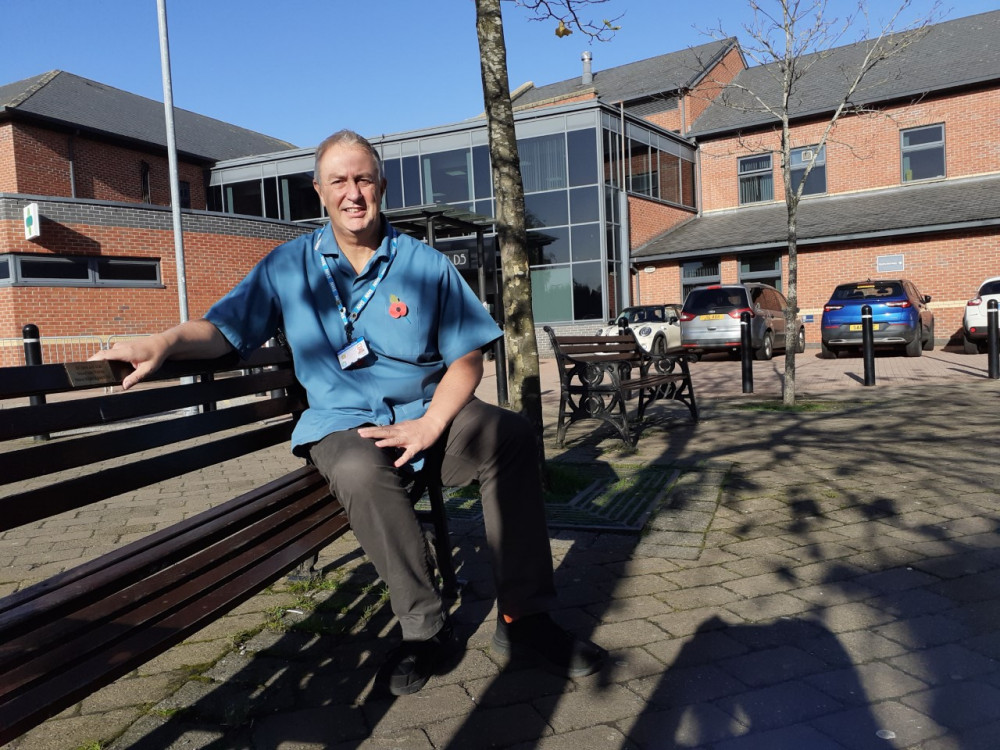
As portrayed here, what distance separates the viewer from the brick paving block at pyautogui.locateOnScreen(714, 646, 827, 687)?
7.91 ft

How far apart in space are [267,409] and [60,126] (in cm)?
2780

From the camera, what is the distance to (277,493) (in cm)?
279

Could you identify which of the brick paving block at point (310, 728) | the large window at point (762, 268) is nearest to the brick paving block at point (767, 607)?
the brick paving block at point (310, 728)

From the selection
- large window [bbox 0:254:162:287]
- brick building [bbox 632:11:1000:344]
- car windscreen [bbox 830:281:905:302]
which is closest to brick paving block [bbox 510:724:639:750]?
car windscreen [bbox 830:281:905:302]

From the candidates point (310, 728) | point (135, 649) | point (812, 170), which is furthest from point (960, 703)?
point (812, 170)

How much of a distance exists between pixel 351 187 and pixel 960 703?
240 cm

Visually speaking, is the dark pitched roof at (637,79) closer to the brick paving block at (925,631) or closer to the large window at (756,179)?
the large window at (756,179)

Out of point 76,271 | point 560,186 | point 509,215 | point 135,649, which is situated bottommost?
point 135,649

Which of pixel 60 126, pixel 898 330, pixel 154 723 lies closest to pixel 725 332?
pixel 898 330

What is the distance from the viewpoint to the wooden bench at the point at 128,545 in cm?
164

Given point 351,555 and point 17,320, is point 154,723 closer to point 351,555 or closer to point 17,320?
point 351,555

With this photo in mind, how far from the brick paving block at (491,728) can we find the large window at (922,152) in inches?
1038

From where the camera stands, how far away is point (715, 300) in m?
17.8

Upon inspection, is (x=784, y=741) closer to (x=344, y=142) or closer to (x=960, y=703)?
(x=960, y=703)
